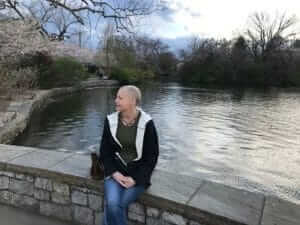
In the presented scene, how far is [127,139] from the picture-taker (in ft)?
5.74

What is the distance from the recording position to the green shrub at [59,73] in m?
13.8

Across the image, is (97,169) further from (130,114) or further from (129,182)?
(130,114)

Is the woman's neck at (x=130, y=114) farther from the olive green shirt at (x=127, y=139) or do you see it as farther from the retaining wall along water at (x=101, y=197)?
the retaining wall along water at (x=101, y=197)

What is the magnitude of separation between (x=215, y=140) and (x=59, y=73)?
11.3 m

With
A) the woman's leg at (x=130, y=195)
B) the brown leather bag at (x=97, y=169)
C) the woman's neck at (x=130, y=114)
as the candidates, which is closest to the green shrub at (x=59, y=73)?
the brown leather bag at (x=97, y=169)

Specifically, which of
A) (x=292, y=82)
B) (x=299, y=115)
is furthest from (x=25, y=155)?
(x=292, y=82)

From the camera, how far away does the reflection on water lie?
169 inches

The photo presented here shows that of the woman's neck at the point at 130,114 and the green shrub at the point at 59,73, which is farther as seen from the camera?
the green shrub at the point at 59,73

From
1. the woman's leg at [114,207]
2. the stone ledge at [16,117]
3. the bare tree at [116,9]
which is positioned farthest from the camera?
the bare tree at [116,9]

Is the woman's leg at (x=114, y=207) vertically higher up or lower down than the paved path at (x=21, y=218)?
higher up

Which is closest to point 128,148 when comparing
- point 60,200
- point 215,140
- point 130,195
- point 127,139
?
point 127,139

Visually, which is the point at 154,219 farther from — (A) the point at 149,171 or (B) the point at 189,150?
(B) the point at 189,150

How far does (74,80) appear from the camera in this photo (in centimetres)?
1630

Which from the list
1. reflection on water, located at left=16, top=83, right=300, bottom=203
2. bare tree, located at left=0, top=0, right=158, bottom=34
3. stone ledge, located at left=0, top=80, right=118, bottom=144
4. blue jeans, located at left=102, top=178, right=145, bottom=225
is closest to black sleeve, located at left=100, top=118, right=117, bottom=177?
blue jeans, located at left=102, top=178, right=145, bottom=225
